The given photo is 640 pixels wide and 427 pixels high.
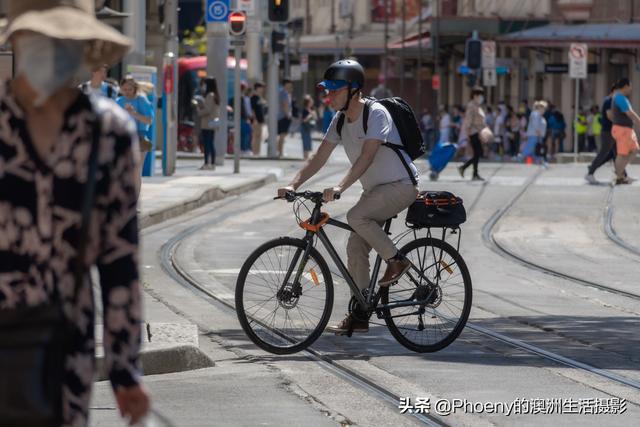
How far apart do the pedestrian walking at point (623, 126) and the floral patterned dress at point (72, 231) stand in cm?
2418

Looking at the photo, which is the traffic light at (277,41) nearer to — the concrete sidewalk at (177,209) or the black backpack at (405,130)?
the concrete sidewalk at (177,209)

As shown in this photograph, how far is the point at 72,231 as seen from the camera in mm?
3934

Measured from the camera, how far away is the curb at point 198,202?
20156 mm

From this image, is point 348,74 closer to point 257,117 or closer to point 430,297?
point 430,297

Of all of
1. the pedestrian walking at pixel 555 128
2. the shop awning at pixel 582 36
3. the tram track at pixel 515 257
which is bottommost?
the pedestrian walking at pixel 555 128

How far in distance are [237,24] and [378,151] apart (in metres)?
20.9

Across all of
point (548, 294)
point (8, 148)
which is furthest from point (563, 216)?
point (8, 148)

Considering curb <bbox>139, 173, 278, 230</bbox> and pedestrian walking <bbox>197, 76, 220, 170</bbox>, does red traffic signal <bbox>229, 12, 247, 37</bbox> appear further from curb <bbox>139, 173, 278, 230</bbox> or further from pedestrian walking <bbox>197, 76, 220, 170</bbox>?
curb <bbox>139, 173, 278, 230</bbox>

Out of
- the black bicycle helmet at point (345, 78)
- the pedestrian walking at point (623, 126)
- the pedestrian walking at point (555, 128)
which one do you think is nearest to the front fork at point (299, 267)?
the black bicycle helmet at point (345, 78)

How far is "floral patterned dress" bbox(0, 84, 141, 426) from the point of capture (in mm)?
3908

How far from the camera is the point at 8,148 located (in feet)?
12.9

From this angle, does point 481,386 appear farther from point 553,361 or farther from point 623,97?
point 623,97

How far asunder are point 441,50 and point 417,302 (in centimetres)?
6199

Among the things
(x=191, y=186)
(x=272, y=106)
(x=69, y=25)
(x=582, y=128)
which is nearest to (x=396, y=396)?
(x=69, y=25)
